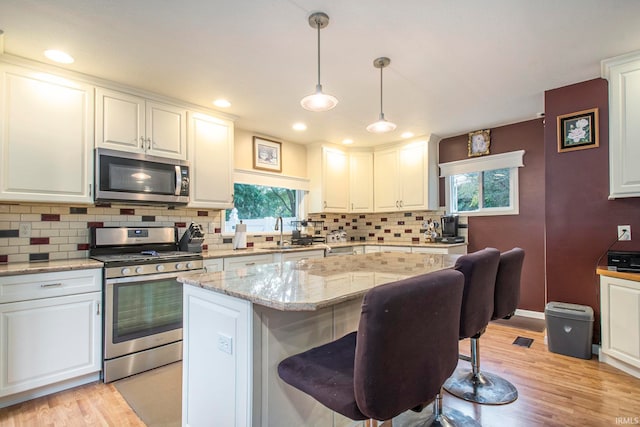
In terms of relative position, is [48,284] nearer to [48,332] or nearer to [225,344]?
[48,332]

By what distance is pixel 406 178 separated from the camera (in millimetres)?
4578

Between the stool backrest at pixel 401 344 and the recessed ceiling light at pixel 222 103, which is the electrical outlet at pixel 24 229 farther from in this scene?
the stool backrest at pixel 401 344

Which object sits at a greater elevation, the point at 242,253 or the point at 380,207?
the point at 380,207

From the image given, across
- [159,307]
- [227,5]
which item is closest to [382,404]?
[227,5]

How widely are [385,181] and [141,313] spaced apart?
3601mm

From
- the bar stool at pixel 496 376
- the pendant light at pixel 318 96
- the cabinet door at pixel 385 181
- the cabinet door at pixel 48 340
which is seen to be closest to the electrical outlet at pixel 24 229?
the cabinet door at pixel 48 340

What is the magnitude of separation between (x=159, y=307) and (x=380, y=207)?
3.32 meters

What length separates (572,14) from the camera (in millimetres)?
1872

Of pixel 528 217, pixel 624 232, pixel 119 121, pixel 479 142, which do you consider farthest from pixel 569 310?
pixel 119 121

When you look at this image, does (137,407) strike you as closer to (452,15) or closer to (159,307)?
(159,307)

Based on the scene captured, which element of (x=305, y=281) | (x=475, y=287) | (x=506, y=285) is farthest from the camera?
(x=506, y=285)

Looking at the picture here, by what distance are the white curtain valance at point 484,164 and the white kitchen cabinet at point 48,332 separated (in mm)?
4192

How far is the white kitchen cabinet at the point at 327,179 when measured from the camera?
468 cm

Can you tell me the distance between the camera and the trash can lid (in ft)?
8.54
